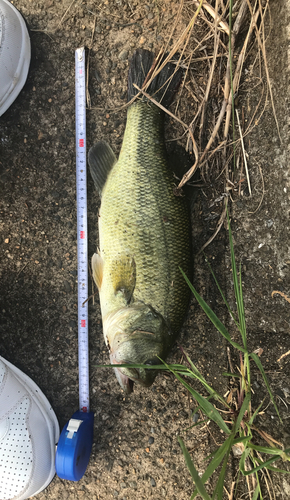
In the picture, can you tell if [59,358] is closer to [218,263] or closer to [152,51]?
[218,263]

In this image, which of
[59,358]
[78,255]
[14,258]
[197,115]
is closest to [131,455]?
[59,358]

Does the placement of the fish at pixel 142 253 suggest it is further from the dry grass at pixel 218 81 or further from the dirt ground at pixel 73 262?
the dirt ground at pixel 73 262

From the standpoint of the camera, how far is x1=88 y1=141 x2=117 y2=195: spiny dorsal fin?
2037 millimetres

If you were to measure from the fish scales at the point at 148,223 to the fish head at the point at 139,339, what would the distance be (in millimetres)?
67

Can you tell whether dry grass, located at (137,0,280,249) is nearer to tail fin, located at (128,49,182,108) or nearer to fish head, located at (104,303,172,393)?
tail fin, located at (128,49,182,108)

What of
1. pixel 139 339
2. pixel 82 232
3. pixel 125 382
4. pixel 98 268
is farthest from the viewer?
pixel 82 232

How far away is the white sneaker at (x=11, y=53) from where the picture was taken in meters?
2.08

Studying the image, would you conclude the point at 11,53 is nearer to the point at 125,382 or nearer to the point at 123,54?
the point at 123,54

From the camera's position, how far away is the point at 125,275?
5.86 ft

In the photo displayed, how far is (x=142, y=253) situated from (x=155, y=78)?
3.95 feet

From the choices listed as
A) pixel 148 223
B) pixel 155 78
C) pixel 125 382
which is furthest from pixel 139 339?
pixel 155 78

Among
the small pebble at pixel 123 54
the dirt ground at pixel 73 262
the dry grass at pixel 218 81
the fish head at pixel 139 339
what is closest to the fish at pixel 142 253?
the fish head at pixel 139 339

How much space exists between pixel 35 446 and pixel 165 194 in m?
1.97

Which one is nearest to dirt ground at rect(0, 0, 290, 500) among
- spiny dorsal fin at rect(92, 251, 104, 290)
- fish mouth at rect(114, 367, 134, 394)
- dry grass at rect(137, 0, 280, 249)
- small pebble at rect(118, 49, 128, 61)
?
small pebble at rect(118, 49, 128, 61)
